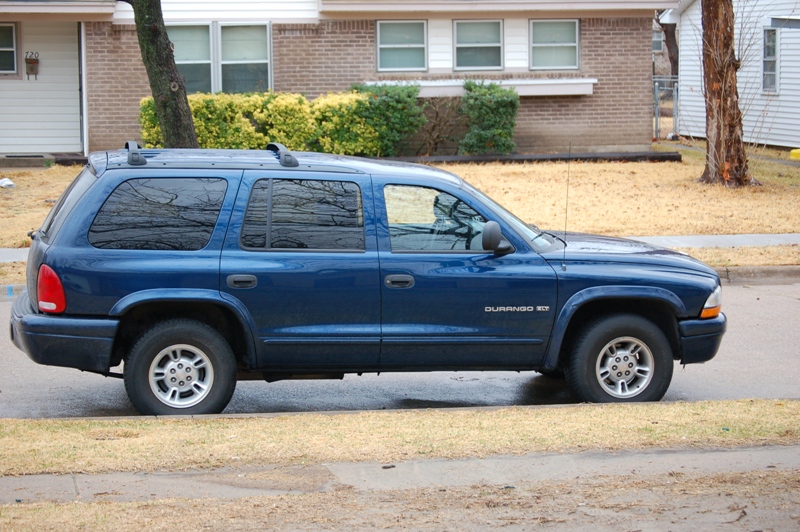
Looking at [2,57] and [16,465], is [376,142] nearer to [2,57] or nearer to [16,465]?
[2,57]

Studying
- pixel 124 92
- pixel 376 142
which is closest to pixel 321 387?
pixel 376 142

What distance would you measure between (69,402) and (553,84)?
17.4 meters

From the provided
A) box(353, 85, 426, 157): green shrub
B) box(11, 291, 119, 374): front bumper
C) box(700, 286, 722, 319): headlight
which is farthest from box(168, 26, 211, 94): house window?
box(700, 286, 722, 319): headlight


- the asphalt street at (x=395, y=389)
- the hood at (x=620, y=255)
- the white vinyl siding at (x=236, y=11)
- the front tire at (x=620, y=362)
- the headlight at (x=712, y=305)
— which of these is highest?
the white vinyl siding at (x=236, y=11)

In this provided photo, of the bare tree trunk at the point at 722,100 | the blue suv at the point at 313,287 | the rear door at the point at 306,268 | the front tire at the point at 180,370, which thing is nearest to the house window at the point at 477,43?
the bare tree trunk at the point at 722,100

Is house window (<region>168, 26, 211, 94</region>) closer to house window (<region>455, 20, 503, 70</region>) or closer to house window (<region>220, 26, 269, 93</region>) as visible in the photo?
house window (<region>220, 26, 269, 93</region>)

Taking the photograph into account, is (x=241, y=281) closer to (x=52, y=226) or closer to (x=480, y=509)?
(x=52, y=226)

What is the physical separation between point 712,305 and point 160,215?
3.83 metres

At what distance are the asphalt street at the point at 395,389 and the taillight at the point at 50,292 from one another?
96cm

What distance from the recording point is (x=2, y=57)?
2286 centimetres

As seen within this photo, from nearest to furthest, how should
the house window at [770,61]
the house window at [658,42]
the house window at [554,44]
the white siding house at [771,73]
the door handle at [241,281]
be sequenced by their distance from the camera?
the door handle at [241,281], the house window at [554,44], the white siding house at [771,73], the house window at [770,61], the house window at [658,42]

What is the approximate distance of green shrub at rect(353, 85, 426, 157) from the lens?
2139 cm

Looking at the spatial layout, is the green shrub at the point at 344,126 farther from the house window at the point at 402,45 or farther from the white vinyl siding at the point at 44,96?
the white vinyl siding at the point at 44,96

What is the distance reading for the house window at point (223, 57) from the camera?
22156 millimetres
